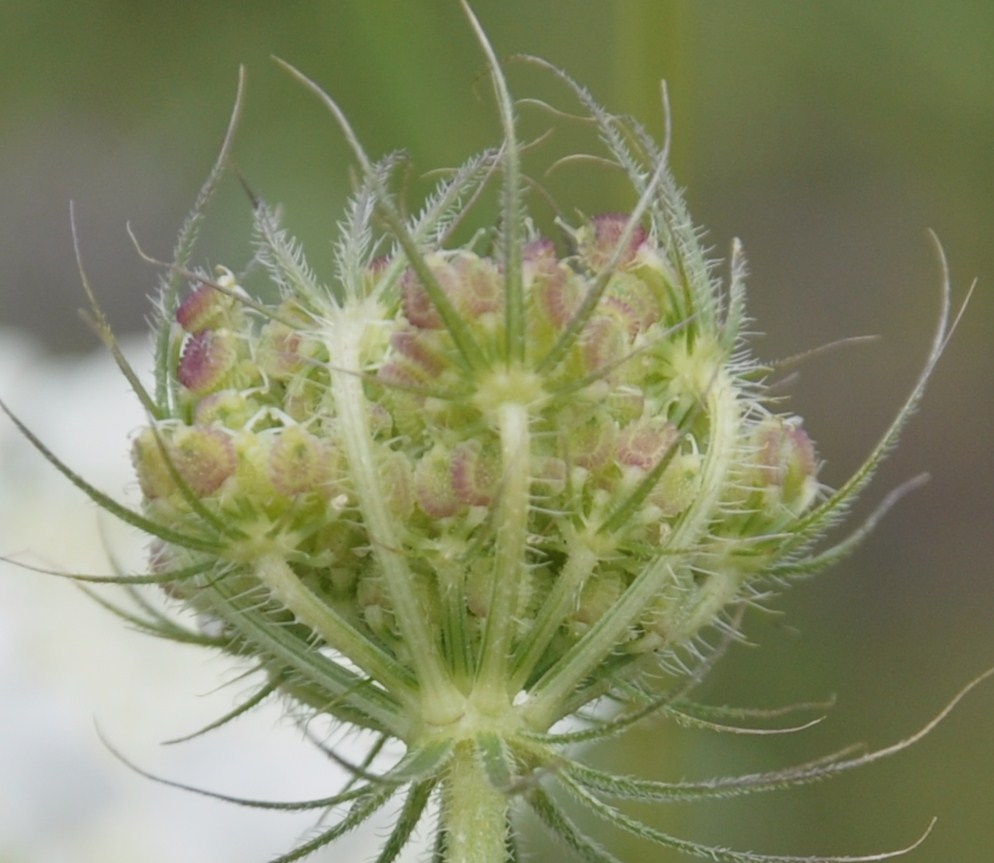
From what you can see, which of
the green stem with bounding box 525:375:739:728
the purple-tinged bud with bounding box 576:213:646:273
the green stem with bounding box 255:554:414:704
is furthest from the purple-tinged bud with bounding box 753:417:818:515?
the green stem with bounding box 255:554:414:704

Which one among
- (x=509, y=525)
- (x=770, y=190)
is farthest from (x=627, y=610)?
(x=770, y=190)

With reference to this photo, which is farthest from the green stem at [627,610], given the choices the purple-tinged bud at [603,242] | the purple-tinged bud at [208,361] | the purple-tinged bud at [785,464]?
the purple-tinged bud at [208,361]

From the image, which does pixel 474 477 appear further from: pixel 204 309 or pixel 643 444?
pixel 204 309

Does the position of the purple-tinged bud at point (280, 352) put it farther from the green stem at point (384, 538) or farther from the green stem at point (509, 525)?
the green stem at point (509, 525)

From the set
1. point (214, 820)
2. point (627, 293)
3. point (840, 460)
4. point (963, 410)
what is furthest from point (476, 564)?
point (963, 410)

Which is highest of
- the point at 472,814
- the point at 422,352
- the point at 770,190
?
the point at 770,190

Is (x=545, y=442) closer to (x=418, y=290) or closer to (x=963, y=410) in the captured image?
(x=418, y=290)

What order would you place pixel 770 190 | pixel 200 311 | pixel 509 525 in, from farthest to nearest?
pixel 770 190 < pixel 200 311 < pixel 509 525
